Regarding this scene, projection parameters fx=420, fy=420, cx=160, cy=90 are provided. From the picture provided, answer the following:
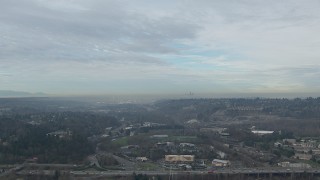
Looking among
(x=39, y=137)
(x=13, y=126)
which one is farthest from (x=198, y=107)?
(x=39, y=137)

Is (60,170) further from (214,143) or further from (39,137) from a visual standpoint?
(214,143)

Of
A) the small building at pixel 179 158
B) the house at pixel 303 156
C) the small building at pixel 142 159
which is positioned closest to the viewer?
the small building at pixel 179 158

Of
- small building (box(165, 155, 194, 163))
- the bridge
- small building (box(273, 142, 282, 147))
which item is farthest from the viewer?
small building (box(273, 142, 282, 147))

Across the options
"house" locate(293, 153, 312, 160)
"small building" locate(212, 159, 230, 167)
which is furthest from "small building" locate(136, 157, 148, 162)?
"house" locate(293, 153, 312, 160)

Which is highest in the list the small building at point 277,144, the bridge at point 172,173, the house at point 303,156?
the small building at point 277,144

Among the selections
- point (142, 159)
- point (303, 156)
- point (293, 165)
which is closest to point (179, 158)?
point (142, 159)

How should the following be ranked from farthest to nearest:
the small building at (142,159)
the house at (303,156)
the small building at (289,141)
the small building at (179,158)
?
the small building at (289,141) < the house at (303,156) < the small building at (142,159) < the small building at (179,158)

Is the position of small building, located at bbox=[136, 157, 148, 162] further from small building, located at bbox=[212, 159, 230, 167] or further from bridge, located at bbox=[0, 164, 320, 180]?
small building, located at bbox=[212, 159, 230, 167]

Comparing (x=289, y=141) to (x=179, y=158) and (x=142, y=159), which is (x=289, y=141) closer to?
(x=179, y=158)

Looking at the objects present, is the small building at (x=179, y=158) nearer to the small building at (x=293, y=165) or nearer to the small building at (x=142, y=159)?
the small building at (x=142, y=159)

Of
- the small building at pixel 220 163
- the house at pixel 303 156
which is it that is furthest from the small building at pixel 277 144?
the small building at pixel 220 163

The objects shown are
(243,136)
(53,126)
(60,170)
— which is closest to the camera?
(60,170)
